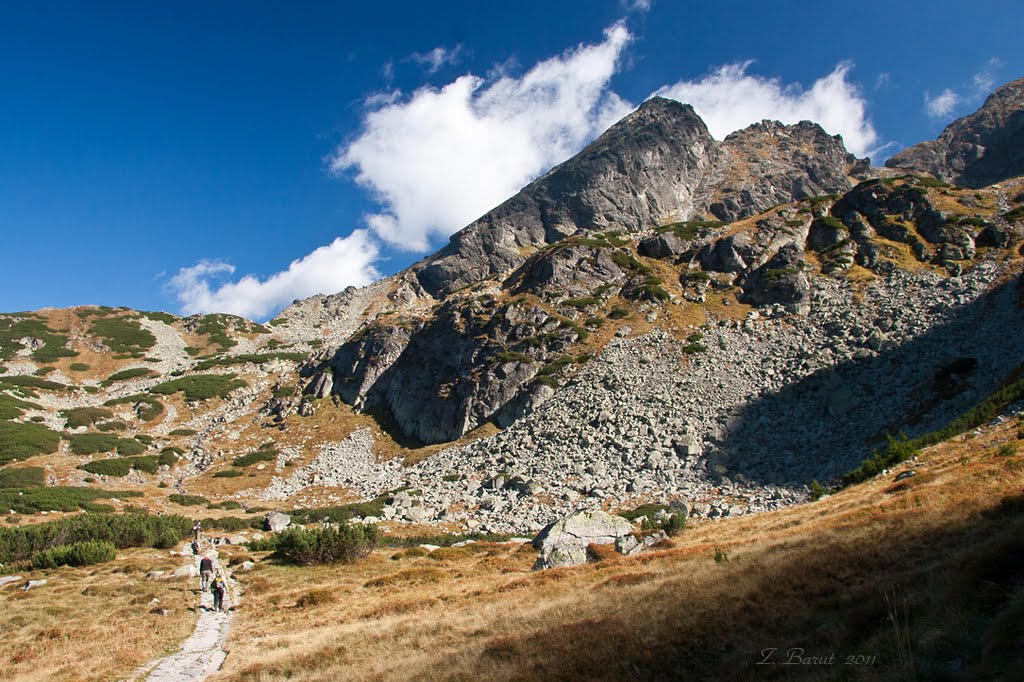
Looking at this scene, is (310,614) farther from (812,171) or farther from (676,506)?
(812,171)

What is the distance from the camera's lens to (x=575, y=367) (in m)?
57.2

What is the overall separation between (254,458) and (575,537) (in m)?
46.6

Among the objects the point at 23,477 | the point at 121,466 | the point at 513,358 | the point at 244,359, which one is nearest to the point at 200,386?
the point at 244,359

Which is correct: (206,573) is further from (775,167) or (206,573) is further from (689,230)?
(775,167)

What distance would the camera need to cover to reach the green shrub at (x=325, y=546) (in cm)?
2823

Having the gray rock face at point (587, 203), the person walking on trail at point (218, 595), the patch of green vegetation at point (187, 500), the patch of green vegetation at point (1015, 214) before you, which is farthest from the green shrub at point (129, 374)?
the patch of green vegetation at point (1015, 214)

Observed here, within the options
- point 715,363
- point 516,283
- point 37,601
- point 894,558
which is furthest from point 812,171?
point 37,601

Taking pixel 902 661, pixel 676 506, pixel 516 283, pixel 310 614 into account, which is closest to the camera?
pixel 902 661

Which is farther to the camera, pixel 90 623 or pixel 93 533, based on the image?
pixel 93 533

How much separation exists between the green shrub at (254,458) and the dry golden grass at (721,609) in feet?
136

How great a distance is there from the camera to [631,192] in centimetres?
13300

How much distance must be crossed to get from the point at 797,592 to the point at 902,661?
4552mm

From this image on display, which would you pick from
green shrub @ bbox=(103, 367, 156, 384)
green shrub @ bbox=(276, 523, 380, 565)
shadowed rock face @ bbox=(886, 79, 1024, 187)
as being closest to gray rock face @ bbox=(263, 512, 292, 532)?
green shrub @ bbox=(276, 523, 380, 565)

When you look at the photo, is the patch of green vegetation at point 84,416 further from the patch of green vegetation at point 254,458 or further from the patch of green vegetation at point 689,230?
the patch of green vegetation at point 689,230
